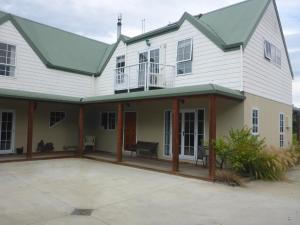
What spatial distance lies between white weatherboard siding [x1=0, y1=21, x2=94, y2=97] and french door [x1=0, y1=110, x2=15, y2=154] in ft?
4.63

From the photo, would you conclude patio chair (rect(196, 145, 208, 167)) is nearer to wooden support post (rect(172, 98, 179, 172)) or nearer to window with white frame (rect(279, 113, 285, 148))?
wooden support post (rect(172, 98, 179, 172))

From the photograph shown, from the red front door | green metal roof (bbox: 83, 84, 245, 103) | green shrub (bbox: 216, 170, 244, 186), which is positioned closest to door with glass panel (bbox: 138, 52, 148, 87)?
green metal roof (bbox: 83, 84, 245, 103)

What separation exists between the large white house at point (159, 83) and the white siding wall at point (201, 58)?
4cm

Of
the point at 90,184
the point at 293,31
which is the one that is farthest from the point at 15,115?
the point at 293,31

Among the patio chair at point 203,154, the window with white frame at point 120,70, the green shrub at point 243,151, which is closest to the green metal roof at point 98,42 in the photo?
the window with white frame at point 120,70

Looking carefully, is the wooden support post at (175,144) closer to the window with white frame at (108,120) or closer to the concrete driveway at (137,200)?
the concrete driveway at (137,200)

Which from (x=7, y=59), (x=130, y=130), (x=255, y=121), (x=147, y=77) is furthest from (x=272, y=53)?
(x=7, y=59)

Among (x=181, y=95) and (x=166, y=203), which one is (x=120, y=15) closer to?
(x=181, y=95)

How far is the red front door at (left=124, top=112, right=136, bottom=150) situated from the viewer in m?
14.3

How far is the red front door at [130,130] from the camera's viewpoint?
46.9ft

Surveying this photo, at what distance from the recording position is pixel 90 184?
775cm

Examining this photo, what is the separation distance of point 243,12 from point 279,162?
6.76 metres

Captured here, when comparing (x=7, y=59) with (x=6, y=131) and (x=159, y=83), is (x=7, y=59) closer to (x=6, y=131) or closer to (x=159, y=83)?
(x=6, y=131)

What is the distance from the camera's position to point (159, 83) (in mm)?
12648
